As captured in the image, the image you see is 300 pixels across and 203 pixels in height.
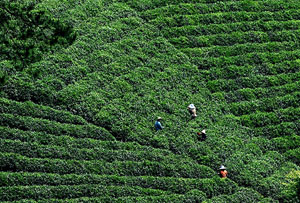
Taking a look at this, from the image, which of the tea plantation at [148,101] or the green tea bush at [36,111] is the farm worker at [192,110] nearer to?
the tea plantation at [148,101]

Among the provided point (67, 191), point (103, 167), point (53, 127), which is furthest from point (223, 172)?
point (53, 127)

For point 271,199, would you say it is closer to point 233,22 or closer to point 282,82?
point 282,82

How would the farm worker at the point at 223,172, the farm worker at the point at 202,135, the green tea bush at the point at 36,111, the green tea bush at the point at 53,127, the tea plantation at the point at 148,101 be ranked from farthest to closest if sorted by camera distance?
the farm worker at the point at 202,135 < the farm worker at the point at 223,172 < the green tea bush at the point at 36,111 < the green tea bush at the point at 53,127 < the tea plantation at the point at 148,101

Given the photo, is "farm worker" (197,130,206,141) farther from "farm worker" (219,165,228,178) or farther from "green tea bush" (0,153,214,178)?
"farm worker" (219,165,228,178)

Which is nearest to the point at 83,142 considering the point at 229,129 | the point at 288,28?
the point at 229,129

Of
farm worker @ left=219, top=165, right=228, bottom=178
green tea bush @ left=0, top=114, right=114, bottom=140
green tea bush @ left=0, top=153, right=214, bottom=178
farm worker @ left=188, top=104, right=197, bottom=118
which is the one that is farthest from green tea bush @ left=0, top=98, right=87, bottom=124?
farm worker @ left=219, top=165, right=228, bottom=178

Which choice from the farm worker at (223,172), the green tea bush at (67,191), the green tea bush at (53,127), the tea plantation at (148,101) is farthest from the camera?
the farm worker at (223,172)

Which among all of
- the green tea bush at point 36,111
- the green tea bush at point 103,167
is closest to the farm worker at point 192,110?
the green tea bush at point 103,167

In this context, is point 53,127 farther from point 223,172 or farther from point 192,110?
point 223,172

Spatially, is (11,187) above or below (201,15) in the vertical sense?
below
